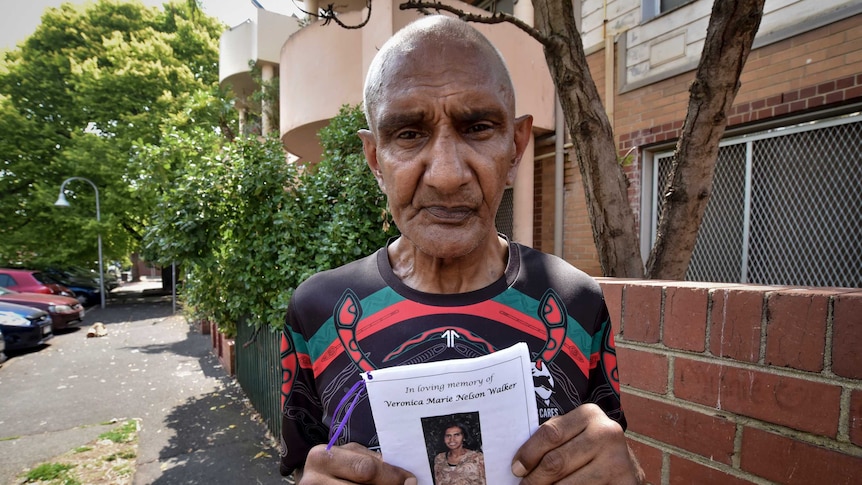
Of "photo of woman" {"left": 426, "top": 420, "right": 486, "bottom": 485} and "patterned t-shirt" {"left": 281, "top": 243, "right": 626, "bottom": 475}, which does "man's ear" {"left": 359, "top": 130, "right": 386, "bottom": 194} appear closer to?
"patterned t-shirt" {"left": 281, "top": 243, "right": 626, "bottom": 475}

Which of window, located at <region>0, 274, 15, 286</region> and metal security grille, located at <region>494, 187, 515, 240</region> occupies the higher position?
metal security grille, located at <region>494, 187, 515, 240</region>

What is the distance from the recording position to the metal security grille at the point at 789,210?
409 cm

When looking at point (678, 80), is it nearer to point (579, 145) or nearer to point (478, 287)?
point (579, 145)

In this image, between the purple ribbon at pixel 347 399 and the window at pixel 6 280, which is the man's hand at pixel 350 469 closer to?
the purple ribbon at pixel 347 399

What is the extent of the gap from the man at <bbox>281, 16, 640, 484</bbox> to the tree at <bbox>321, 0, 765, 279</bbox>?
4.43ft

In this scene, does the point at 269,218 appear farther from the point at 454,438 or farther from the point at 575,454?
the point at 575,454

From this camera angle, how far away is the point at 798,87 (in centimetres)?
421

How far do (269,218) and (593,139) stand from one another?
3.03 meters

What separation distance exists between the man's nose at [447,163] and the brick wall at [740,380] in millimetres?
931

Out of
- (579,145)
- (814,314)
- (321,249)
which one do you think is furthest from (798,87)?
(321,249)

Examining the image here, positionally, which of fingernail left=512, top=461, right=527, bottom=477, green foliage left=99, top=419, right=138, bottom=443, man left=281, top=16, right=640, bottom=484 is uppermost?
man left=281, top=16, right=640, bottom=484

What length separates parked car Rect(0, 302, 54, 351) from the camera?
31.3 ft

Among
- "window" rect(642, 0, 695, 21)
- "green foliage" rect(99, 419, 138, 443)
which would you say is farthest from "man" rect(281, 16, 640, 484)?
"window" rect(642, 0, 695, 21)

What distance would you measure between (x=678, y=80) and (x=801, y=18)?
1156 millimetres
